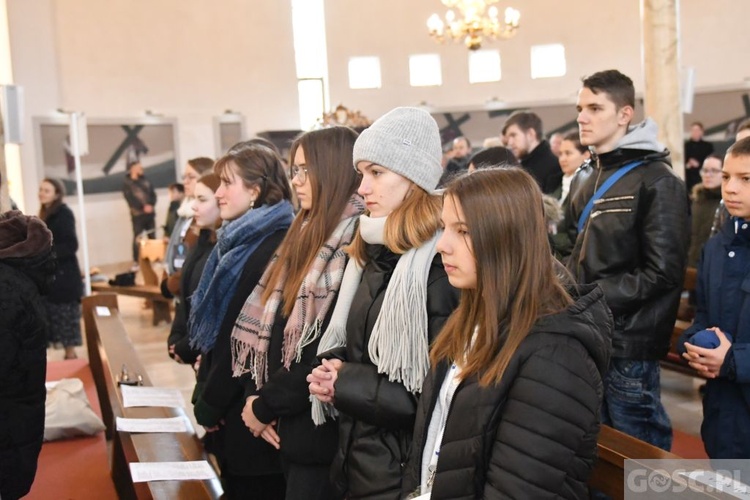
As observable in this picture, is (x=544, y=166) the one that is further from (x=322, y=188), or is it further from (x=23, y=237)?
(x=23, y=237)

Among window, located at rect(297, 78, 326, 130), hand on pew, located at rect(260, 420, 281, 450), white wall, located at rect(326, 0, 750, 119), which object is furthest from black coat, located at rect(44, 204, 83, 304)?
white wall, located at rect(326, 0, 750, 119)

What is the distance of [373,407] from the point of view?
2453 millimetres

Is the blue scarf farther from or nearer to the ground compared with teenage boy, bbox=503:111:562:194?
nearer to the ground

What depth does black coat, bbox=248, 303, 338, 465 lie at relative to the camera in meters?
2.92

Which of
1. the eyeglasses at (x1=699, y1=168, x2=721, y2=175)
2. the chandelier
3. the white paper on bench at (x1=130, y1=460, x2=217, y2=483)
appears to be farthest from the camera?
the chandelier

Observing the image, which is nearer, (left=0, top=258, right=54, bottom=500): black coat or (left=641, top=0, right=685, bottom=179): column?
(left=0, top=258, right=54, bottom=500): black coat

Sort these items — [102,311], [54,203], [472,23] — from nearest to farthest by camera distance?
[102,311]
[54,203]
[472,23]

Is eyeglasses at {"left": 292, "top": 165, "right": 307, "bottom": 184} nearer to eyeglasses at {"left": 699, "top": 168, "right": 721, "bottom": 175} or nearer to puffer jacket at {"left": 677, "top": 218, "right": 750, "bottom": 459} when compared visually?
puffer jacket at {"left": 677, "top": 218, "right": 750, "bottom": 459}

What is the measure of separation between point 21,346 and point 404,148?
1.78 metres

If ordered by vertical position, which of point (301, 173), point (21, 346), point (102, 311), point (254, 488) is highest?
point (301, 173)

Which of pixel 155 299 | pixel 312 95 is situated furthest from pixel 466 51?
pixel 155 299

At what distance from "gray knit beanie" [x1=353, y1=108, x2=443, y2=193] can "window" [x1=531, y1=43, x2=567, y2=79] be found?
1967 cm

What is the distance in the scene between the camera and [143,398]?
168 inches

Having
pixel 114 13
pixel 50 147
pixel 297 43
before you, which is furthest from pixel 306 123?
pixel 50 147
